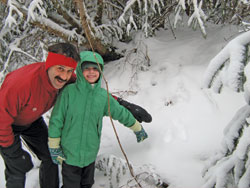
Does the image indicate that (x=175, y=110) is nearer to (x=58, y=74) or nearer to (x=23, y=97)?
(x=58, y=74)

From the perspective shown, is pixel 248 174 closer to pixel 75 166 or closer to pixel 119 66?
pixel 75 166

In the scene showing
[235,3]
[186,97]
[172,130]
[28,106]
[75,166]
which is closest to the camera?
[28,106]

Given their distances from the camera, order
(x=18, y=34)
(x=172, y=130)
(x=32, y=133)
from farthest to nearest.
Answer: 1. (x=18, y=34)
2. (x=172, y=130)
3. (x=32, y=133)

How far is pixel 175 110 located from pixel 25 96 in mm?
2095

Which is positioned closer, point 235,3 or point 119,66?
point 235,3

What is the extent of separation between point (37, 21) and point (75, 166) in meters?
2.57

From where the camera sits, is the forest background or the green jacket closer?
the forest background

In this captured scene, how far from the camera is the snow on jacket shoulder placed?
74.1 inches

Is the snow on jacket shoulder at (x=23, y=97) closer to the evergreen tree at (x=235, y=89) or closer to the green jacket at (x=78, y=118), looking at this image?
the green jacket at (x=78, y=118)

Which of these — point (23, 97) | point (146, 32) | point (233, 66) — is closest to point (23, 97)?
point (23, 97)

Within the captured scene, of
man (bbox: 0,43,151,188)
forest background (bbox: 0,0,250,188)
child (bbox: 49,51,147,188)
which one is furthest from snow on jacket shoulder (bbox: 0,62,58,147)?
forest background (bbox: 0,0,250,188)

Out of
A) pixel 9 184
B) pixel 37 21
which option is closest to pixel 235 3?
pixel 37 21

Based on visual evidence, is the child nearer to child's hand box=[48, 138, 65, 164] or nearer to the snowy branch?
child's hand box=[48, 138, 65, 164]

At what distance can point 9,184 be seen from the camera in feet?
7.57
